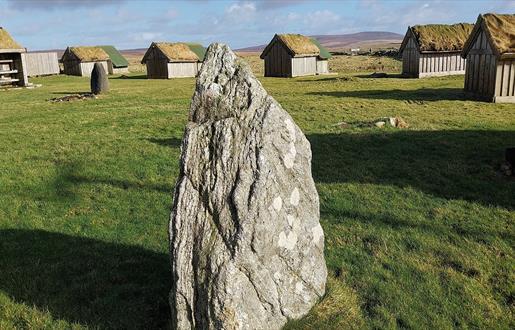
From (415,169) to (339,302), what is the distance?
6.45m

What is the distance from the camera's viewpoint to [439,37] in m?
38.1

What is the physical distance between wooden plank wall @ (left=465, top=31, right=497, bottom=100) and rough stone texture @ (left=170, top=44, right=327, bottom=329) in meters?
20.4

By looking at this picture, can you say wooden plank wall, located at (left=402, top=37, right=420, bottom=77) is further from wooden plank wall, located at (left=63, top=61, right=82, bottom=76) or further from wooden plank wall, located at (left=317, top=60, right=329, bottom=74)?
wooden plank wall, located at (left=63, top=61, right=82, bottom=76)

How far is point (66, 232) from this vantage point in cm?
819

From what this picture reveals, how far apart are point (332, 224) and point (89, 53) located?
182 feet

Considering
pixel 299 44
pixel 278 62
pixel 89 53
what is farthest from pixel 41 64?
pixel 299 44

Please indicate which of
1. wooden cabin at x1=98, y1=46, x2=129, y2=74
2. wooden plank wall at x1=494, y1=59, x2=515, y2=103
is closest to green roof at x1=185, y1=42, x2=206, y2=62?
wooden cabin at x1=98, y1=46, x2=129, y2=74

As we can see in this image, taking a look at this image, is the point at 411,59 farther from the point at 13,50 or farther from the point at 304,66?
the point at 13,50

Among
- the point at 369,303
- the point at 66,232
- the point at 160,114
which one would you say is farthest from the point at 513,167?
the point at 160,114

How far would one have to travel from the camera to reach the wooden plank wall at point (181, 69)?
49.3 m

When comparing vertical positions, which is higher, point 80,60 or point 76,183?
point 80,60

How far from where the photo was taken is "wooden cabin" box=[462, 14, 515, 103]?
21.3m

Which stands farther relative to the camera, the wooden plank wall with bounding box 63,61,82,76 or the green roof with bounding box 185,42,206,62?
the wooden plank wall with bounding box 63,61,82,76

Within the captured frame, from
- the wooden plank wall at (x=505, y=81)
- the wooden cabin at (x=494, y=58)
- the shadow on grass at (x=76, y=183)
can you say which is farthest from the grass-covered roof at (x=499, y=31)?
the shadow on grass at (x=76, y=183)
